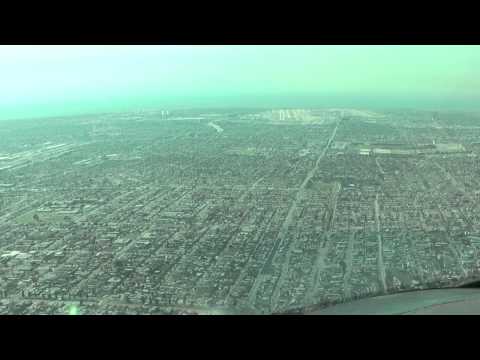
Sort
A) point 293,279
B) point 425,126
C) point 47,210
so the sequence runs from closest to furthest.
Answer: point 293,279 < point 47,210 < point 425,126

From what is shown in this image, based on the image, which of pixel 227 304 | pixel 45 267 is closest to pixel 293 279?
pixel 227 304

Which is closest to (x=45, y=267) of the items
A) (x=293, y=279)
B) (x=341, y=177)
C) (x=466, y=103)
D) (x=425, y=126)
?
(x=293, y=279)
